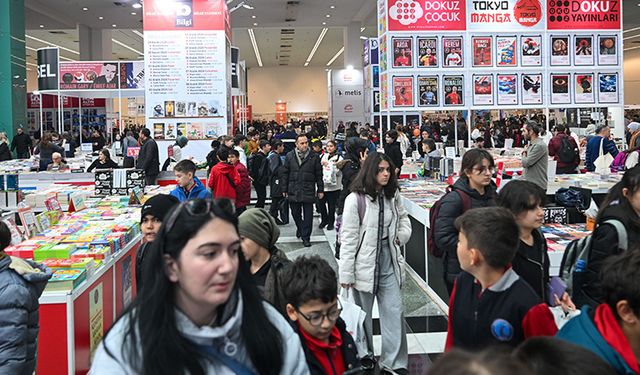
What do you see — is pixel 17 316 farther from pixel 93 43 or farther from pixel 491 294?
pixel 93 43

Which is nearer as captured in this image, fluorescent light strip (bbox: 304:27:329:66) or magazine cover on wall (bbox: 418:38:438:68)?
magazine cover on wall (bbox: 418:38:438:68)

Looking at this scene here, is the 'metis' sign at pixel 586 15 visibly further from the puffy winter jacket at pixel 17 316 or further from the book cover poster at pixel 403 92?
the puffy winter jacket at pixel 17 316

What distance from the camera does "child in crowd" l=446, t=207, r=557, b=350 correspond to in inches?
86.0

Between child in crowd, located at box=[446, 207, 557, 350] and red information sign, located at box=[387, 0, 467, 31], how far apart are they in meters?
7.41

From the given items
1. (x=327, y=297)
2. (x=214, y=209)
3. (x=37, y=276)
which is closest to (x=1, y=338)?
(x=37, y=276)

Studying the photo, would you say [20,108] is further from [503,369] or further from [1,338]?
[503,369]

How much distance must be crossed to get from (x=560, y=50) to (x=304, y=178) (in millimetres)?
4376

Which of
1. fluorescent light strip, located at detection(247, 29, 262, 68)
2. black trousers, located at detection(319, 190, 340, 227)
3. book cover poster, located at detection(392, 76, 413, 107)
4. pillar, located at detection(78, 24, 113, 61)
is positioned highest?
fluorescent light strip, located at detection(247, 29, 262, 68)

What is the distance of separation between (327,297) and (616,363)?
1.00 meters

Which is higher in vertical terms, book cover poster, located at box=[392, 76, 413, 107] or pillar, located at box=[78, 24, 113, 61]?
pillar, located at box=[78, 24, 113, 61]

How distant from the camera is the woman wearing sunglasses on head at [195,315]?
4.51 feet

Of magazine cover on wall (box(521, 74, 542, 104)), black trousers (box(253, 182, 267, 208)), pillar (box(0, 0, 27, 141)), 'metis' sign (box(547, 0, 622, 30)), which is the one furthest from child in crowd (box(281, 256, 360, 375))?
pillar (box(0, 0, 27, 141))

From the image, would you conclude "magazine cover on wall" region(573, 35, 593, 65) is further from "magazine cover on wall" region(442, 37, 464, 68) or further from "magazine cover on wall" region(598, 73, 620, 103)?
"magazine cover on wall" region(442, 37, 464, 68)

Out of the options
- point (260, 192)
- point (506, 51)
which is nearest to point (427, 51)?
point (506, 51)
